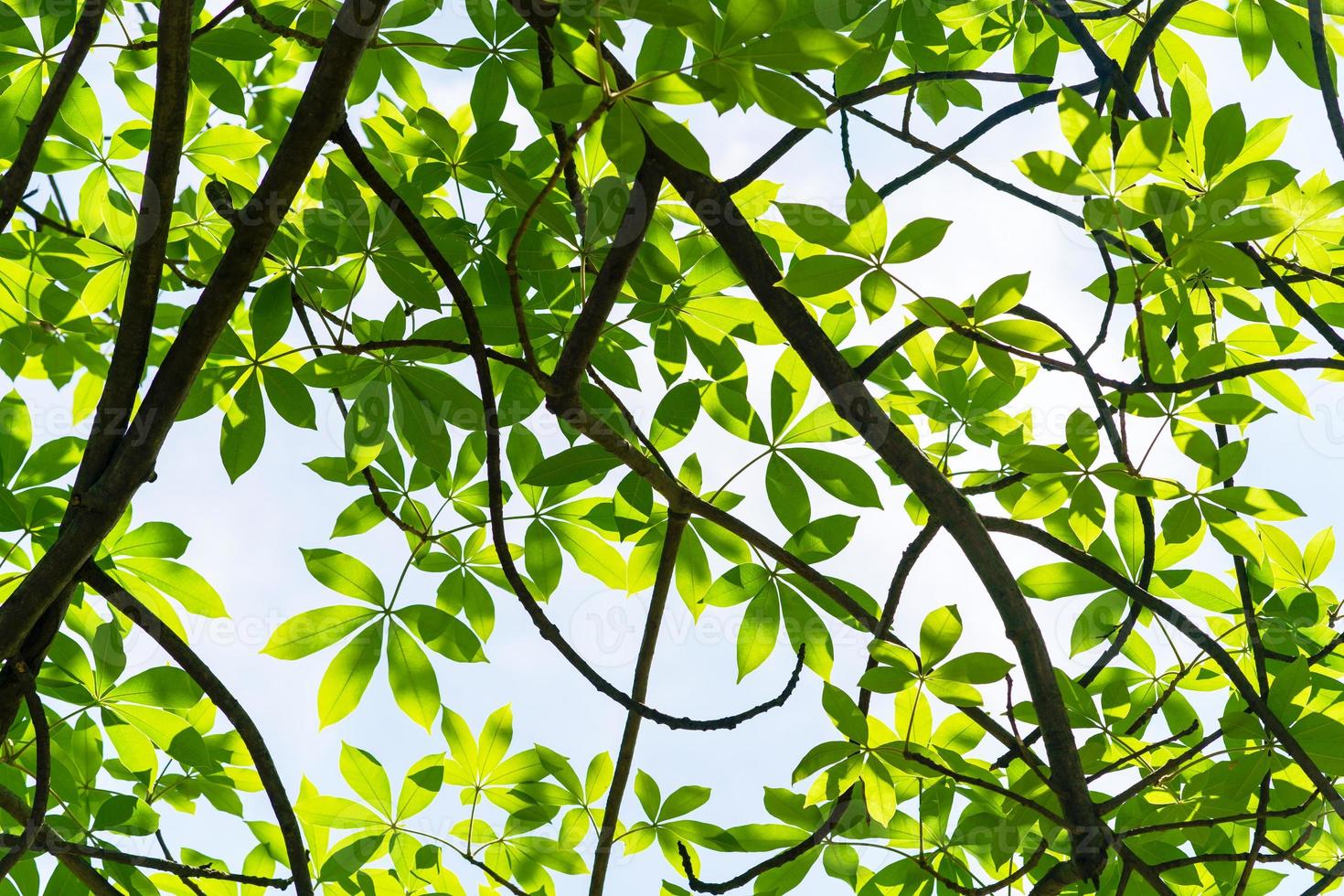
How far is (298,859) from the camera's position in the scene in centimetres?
182

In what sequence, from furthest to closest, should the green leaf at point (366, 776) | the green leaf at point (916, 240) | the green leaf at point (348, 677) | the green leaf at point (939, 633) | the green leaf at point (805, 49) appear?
the green leaf at point (366, 776), the green leaf at point (348, 677), the green leaf at point (939, 633), the green leaf at point (916, 240), the green leaf at point (805, 49)

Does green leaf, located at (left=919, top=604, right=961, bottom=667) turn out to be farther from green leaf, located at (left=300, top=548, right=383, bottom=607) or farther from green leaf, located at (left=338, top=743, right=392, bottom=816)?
green leaf, located at (left=338, top=743, right=392, bottom=816)

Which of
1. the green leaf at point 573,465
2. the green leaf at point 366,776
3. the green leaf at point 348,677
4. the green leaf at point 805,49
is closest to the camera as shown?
the green leaf at point 805,49

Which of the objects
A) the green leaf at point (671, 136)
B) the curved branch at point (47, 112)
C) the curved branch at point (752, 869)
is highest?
the curved branch at point (47, 112)

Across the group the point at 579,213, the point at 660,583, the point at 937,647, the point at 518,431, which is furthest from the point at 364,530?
the point at 937,647

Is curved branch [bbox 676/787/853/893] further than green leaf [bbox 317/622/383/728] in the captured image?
No

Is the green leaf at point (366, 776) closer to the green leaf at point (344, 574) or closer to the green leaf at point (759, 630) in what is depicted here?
the green leaf at point (344, 574)

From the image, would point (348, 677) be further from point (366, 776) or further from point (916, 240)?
point (916, 240)

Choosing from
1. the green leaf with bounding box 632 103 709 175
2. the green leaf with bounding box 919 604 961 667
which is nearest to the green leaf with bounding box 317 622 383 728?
the green leaf with bounding box 919 604 961 667

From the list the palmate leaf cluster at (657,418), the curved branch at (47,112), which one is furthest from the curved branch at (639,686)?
the curved branch at (47,112)

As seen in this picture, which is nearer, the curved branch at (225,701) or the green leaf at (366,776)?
the curved branch at (225,701)

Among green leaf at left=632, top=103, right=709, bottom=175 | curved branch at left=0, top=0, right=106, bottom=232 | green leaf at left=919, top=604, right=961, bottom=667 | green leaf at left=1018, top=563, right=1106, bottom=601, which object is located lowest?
green leaf at left=919, top=604, right=961, bottom=667

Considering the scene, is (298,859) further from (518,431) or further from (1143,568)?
(1143,568)

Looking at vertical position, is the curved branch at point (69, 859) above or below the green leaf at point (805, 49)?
below
